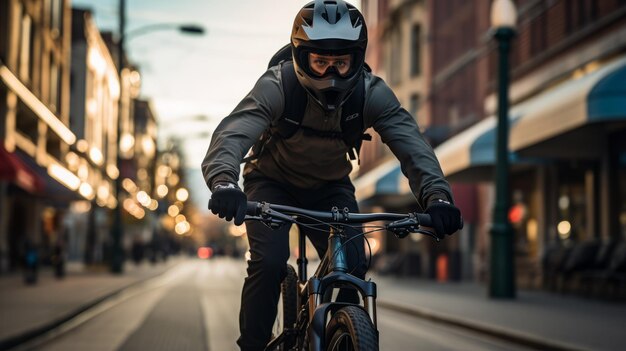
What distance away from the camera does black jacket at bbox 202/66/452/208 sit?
4.43 metres

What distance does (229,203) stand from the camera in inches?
155

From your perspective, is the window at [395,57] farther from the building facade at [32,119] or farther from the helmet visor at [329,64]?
the helmet visor at [329,64]

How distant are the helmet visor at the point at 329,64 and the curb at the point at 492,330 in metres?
5.17

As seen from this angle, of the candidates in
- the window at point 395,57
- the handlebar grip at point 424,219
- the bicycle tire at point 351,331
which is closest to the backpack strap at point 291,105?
the handlebar grip at point 424,219

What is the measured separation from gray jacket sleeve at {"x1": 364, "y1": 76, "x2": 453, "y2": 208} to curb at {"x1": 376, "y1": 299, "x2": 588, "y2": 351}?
4.70 meters

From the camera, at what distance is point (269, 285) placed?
15.8 feet

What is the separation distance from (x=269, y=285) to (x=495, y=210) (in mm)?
12946

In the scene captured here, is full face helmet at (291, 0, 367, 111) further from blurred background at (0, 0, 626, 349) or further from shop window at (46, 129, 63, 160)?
shop window at (46, 129, 63, 160)

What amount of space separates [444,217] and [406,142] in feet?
1.94

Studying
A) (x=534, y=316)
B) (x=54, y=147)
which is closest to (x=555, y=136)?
(x=534, y=316)

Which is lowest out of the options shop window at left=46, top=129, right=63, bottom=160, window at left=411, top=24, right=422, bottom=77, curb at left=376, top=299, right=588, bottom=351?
curb at left=376, top=299, right=588, bottom=351

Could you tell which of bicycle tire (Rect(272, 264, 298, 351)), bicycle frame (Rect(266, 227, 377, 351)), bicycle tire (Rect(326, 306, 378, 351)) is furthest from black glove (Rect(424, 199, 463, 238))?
bicycle tire (Rect(272, 264, 298, 351))

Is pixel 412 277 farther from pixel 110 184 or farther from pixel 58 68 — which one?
pixel 110 184

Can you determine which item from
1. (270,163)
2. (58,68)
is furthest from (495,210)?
(58,68)
